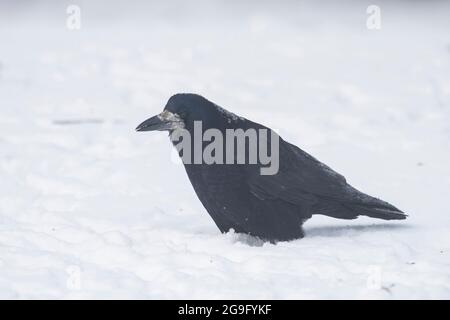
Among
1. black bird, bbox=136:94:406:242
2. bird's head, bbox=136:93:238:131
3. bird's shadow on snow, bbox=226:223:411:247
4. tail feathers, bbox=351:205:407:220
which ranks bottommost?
bird's shadow on snow, bbox=226:223:411:247

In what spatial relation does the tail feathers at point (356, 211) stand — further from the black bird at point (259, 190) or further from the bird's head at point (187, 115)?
the bird's head at point (187, 115)

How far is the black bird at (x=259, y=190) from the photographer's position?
199 inches

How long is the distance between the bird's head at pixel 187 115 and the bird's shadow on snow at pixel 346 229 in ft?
2.89

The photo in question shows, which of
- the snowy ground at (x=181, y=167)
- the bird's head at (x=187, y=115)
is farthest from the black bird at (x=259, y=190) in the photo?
the snowy ground at (x=181, y=167)

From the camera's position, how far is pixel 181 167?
736cm

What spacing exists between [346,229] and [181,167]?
2.31 metres

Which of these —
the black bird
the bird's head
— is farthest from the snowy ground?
the bird's head

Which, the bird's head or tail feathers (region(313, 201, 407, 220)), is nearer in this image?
the bird's head

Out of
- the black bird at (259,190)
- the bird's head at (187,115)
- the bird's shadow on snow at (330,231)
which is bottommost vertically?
the bird's shadow on snow at (330,231)

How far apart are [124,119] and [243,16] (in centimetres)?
969

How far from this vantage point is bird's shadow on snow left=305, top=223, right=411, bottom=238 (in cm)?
527

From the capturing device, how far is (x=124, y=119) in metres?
9.04

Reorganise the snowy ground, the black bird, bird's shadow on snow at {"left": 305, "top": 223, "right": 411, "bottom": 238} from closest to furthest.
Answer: the snowy ground, the black bird, bird's shadow on snow at {"left": 305, "top": 223, "right": 411, "bottom": 238}

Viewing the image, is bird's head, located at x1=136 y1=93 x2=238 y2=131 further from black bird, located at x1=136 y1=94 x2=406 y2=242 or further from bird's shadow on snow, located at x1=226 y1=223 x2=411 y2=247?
bird's shadow on snow, located at x1=226 y1=223 x2=411 y2=247
